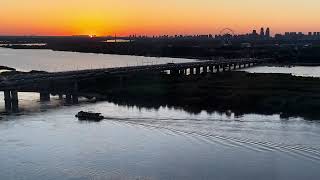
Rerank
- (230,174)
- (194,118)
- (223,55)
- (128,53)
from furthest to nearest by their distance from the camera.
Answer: (128,53) < (223,55) < (194,118) < (230,174)

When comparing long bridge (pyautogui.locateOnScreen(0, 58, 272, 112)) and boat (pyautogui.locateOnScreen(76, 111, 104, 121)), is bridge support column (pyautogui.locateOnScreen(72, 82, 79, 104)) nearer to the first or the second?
long bridge (pyautogui.locateOnScreen(0, 58, 272, 112))

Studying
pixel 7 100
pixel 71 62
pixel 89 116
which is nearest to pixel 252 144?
pixel 89 116

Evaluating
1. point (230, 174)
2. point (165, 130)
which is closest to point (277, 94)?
point (165, 130)

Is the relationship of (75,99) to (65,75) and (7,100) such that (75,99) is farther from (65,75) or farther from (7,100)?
(7,100)

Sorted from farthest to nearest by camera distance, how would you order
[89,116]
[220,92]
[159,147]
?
[220,92] < [89,116] < [159,147]

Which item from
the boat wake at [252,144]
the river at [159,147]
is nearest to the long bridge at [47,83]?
the river at [159,147]

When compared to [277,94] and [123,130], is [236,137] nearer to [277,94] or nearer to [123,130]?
[123,130]

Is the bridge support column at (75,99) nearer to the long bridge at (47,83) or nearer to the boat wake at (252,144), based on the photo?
the long bridge at (47,83)
